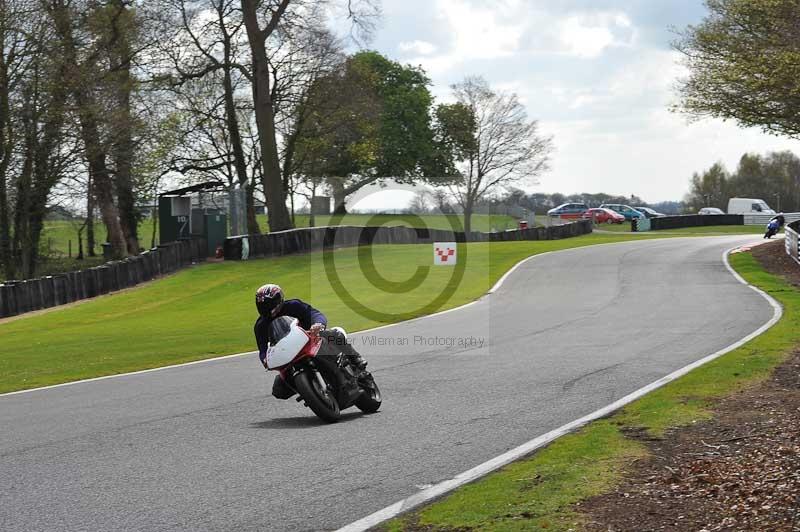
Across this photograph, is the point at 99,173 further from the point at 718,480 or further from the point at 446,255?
the point at 718,480

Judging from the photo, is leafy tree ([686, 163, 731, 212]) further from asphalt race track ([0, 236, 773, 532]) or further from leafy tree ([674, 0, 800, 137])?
asphalt race track ([0, 236, 773, 532])

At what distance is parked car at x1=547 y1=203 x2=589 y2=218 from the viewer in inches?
3531

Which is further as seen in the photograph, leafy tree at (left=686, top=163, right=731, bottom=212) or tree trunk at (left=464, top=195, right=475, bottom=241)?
leafy tree at (left=686, top=163, right=731, bottom=212)

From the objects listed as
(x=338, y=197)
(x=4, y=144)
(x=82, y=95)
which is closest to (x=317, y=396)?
(x=4, y=144)

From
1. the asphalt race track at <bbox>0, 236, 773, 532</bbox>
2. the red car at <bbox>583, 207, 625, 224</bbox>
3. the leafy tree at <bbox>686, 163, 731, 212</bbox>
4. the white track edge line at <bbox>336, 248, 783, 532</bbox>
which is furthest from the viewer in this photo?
the leafy tree at <bbox>686, 163, 731, 212</bbox>

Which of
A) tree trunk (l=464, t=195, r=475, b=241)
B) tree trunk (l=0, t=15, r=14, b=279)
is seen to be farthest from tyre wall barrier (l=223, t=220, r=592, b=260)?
tree trunk (l=0, t=15, r=14, b=279)

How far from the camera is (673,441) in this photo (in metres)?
8.86

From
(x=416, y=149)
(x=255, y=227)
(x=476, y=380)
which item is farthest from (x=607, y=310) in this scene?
(x=416, y=149)

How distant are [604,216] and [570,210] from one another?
17.3 feet

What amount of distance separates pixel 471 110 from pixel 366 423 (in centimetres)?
7877

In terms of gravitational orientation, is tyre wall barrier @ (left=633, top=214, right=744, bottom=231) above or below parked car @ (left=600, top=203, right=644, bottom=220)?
below

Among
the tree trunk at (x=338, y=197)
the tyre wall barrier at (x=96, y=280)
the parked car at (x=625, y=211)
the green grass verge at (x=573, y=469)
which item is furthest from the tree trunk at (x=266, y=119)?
the parked car at (x=625, y=211)

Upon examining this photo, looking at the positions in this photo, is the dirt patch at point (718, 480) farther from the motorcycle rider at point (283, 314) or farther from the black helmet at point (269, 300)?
the black helmet at point (269, 300)

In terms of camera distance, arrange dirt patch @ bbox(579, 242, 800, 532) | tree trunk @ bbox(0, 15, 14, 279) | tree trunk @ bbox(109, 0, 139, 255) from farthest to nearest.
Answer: tree trunk @ bbox(109, 0, 139, 255), tree trunk @ bbox(0, 15, 14, 279), dirt patch @ bbox(579, 242, 800, 532)
